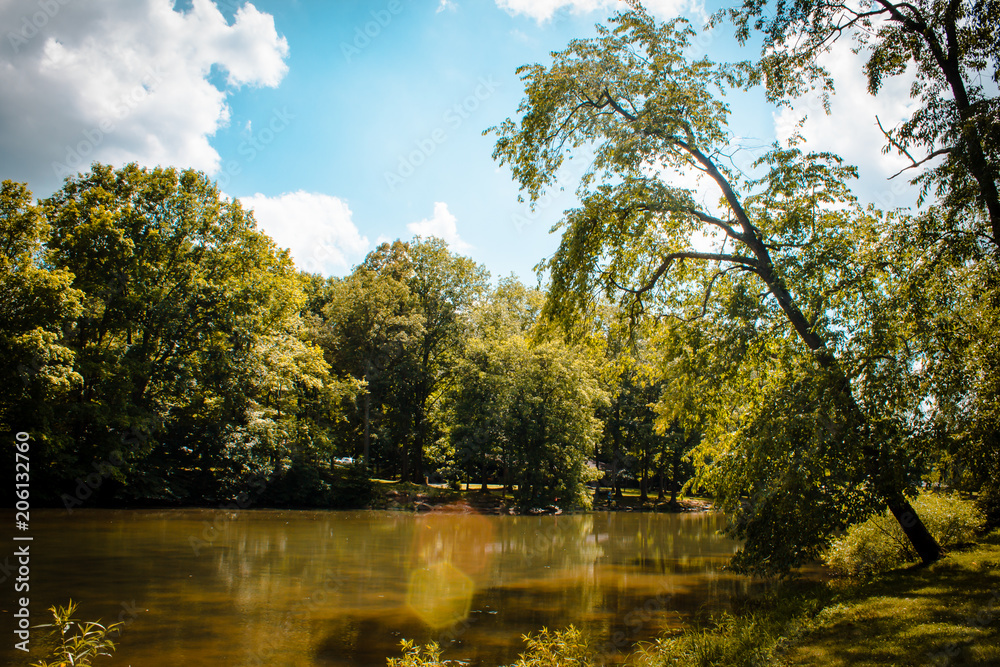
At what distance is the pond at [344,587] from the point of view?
335 inches

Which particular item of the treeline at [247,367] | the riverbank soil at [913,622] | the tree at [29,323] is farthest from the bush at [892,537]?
the tree at [29,323]

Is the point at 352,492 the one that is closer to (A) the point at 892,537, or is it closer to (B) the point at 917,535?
(A) the point at 892,537

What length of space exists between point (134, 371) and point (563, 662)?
90.4ft

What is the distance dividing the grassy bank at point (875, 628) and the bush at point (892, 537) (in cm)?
191

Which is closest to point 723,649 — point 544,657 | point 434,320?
point 544,657

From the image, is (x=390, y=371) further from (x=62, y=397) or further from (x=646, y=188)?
(x=646, y=188)

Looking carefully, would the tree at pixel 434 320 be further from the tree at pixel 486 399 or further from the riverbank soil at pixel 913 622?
the riverbank soil at pixel 913 622

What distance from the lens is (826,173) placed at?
40.3 ft

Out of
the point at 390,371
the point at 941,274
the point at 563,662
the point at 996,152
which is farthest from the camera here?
the point at 390,371

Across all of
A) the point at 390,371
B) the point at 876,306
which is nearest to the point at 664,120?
the point at 876,306

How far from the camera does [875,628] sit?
288 inches

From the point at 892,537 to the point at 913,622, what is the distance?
6.61 meters

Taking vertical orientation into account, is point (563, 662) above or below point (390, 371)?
below

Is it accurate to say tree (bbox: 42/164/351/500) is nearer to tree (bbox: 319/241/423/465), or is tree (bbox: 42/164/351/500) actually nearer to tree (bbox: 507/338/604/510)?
tree (bbox: 319/241/423/465)
